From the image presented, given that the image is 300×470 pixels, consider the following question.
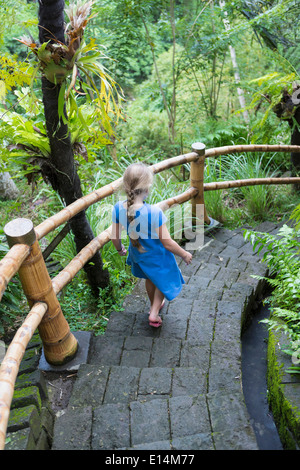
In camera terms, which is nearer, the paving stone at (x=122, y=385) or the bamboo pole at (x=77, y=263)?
the paving stone at (x=122, y=385)

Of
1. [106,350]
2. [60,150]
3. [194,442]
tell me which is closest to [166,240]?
[106,350]

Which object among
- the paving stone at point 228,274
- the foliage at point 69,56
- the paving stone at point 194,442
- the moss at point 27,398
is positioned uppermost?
the foliage at point 69,56

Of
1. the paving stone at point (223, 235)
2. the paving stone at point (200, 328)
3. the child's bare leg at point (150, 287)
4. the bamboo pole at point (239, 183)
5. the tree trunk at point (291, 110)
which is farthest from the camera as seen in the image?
the tree trunk at point (291, 110)

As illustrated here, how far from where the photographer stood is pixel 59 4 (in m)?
2.13

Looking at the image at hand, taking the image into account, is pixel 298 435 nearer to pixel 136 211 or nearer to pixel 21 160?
pixel 136 211

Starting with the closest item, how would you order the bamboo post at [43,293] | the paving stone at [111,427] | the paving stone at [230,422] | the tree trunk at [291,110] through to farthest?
the paving stone at [230,422], the paving stone at [111,427], the bamboo post at [43,293], the tree trunk at [291,110]

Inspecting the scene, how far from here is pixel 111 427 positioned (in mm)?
1769

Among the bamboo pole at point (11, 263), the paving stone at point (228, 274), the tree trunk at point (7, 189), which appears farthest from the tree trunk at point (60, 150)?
the tree trunk at point (7, 189)

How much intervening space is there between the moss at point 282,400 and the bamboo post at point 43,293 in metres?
1.11

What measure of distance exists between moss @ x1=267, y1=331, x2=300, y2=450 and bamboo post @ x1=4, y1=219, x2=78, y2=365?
3.63 feet

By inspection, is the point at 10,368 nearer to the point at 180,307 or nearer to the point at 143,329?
the point at 143,329

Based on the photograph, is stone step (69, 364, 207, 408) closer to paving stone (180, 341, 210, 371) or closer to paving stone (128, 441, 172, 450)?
paving stone (180, 341, 210, 371)

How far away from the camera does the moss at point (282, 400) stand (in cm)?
185

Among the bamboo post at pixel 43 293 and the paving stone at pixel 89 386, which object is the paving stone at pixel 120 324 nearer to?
the bamboo post at pixel 43 293
